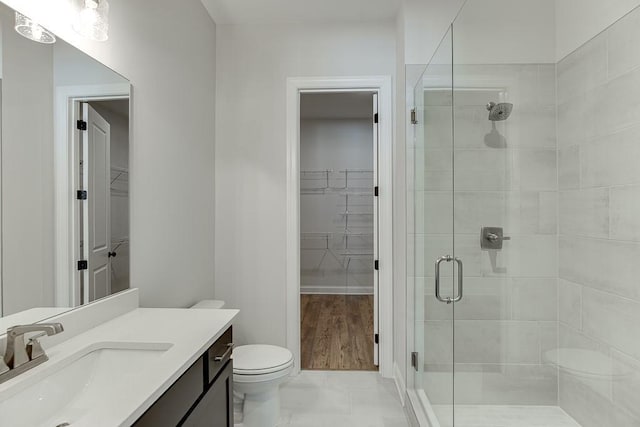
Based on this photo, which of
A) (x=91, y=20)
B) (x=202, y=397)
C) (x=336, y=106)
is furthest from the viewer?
(x=336, y=106)

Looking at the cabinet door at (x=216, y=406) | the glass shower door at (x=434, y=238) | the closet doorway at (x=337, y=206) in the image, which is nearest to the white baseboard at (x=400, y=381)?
the glass shower door at (x=434, y=238)

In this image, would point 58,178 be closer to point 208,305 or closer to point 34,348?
point 34,348

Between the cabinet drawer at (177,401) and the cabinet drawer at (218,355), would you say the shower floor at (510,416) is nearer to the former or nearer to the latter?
the cabinet drawer at (218,355)

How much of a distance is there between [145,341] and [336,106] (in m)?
4.01

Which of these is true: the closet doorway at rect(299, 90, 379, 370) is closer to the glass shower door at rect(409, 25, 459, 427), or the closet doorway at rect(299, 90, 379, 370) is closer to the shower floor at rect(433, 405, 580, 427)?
the glass shower door at rect(409, 25, 459, 427)

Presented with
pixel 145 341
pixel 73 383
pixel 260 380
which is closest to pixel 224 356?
pixel 145 341

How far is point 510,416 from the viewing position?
1661 millimetres

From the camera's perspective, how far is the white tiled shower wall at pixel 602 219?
127cm

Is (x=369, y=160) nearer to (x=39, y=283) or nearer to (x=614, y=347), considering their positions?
(x=614, y=347)

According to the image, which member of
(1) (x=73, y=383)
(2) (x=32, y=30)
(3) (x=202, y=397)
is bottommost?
(3) (x=202, y=397)

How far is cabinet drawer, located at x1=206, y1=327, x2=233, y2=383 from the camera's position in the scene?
1.32 m

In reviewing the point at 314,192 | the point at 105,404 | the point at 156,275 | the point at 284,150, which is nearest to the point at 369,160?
the point at 314,192

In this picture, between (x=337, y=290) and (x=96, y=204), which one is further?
(x=337, y=290)

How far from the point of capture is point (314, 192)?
542cm
